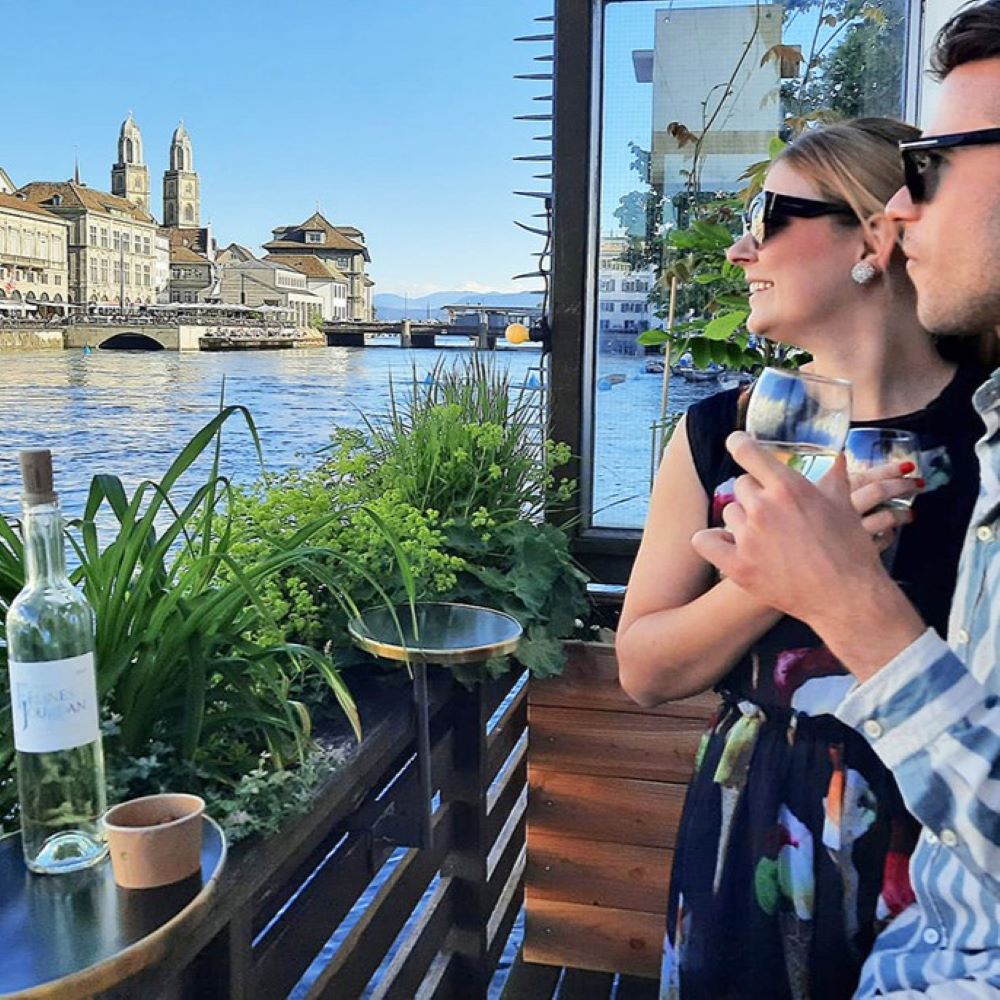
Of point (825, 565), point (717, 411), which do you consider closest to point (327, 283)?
point (717, 411)

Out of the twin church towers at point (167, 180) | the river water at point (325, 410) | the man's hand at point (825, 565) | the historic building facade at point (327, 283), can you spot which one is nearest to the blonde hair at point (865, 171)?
the man's hand at point (825, 565)

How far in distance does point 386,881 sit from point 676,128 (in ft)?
6.98

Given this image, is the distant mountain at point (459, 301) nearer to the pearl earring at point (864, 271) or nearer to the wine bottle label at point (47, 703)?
the pearl earring at point (864, 271)


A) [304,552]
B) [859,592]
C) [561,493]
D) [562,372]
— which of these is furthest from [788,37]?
[859,592]

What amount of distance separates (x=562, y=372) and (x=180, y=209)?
5.99 m

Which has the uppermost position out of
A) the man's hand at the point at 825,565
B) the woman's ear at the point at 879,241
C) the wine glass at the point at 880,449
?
the woman's ear at the point at 879,241

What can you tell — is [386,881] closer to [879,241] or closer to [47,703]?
[47,703]

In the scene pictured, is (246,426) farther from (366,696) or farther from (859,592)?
(859,592)

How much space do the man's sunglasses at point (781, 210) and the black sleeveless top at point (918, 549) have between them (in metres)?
0.24

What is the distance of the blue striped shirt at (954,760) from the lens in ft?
2.04

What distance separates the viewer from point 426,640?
4.98ft

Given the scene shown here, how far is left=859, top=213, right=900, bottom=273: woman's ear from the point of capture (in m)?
1.08

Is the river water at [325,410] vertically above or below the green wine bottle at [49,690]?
above

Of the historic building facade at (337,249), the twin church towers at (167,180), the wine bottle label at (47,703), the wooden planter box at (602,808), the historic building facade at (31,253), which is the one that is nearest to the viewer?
the wine bottle label at (47,703)
